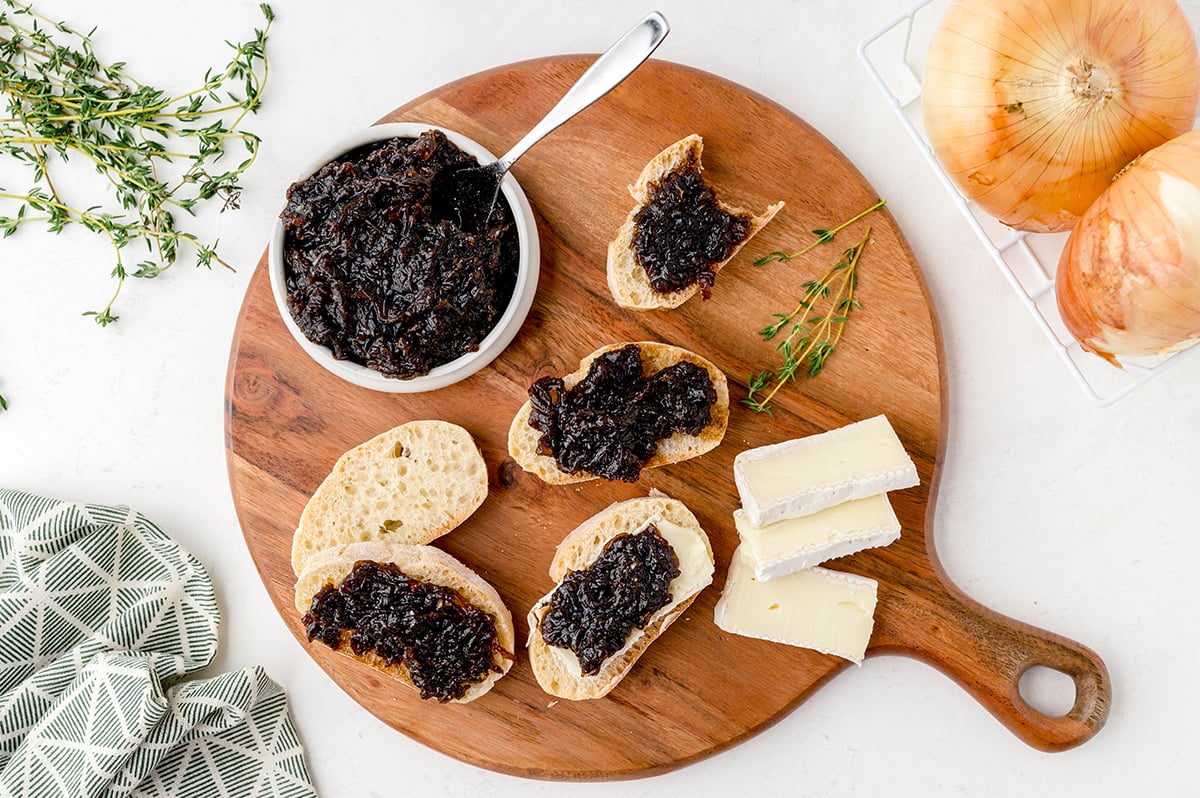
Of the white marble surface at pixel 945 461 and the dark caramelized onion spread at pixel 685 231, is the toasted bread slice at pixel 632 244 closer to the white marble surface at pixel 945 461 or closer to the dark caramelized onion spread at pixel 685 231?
the dark caramelized onion spread at pixel 685 231

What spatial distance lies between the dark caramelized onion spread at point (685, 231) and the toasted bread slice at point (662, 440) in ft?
0.80

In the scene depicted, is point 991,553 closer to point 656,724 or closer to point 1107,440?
point 1107,440

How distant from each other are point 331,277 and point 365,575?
1025 millimetres

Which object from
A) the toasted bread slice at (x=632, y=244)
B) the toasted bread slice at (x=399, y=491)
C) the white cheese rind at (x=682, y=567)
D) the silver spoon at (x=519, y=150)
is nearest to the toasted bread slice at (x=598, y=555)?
the white cheese rind at (x=682, y=567)

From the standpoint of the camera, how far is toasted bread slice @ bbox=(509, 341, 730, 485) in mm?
3311

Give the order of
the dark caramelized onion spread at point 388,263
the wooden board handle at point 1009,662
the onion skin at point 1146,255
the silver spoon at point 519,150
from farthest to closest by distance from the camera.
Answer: the wooden board handle at point 1009,662 < the silver spoon at point 519,150 < the dark caramelized onion spread at point 388,263 < the onion skin at point 1146,255

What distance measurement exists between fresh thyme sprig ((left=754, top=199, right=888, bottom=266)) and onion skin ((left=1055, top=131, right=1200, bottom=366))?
0.70 m

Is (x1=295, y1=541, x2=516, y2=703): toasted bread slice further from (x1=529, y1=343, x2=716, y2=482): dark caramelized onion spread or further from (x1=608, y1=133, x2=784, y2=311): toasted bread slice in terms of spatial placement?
(x1=608, y1=133, x2=784, y2=311): toasted bread slice

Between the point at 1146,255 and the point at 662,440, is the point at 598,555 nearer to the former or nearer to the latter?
the point at 662,440

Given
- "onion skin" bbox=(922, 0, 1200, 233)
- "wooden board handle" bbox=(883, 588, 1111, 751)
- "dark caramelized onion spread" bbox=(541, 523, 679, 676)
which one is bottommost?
"wooden board handle" bbox=(883, 588, 1111, 751)

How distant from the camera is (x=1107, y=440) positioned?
352cm

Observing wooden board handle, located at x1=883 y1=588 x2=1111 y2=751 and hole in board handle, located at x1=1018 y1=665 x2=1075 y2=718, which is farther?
hole in board handle, located at x1=1018 y1=665 x2=1075 y2=718

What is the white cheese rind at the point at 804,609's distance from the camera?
3297 mm

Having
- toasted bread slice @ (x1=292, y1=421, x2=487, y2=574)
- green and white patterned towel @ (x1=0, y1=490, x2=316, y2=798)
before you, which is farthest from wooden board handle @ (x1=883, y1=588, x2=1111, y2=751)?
green and white patterned towel @ (x1=0, y1=490, x2=316, y2=798)
